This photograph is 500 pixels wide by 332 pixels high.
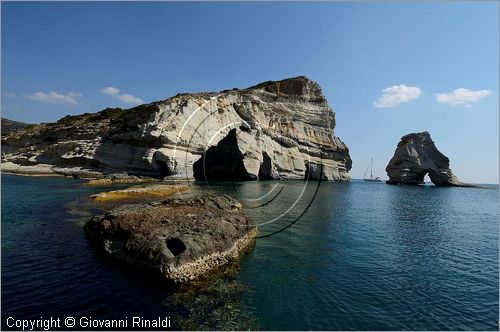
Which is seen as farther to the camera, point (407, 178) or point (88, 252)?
point (407, 178)

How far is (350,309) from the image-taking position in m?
11.6

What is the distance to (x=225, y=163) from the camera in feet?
292

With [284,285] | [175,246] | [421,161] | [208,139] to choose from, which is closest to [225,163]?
[208,139]

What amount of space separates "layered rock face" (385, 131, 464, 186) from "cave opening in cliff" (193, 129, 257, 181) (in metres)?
61.3

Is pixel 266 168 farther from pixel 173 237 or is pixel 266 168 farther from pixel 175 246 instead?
pixel 175 246

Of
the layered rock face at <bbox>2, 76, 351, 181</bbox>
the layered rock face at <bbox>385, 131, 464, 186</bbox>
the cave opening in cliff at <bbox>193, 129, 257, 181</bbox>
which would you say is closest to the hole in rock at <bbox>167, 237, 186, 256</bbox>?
the layered rock face at <bbox>2, 76, 351, 181</bbox>

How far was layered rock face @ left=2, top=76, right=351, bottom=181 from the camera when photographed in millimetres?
67188

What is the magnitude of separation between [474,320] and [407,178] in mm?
111061

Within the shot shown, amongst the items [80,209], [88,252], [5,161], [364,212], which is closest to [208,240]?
[88,252]

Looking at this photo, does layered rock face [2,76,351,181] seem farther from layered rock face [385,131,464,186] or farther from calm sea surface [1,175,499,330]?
calm sea surface [1,175,499,330]

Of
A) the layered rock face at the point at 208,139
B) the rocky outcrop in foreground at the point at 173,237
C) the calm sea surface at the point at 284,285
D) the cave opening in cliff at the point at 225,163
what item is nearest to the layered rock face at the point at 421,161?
the layered rock face at the point at 208,139

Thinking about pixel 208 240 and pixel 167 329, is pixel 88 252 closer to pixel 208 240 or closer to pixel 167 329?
pixel 208 240

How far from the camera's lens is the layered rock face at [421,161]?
10725 centimetres

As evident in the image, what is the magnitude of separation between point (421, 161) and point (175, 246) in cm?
11425
